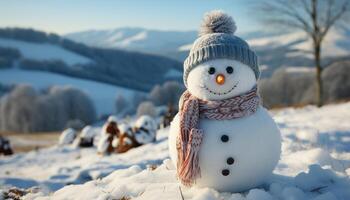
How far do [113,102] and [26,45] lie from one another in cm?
5644

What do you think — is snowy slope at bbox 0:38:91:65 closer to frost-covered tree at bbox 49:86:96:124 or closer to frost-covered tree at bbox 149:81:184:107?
frost-covered tree at bbox 149:81:184:107

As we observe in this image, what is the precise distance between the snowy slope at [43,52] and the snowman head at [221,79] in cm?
12371

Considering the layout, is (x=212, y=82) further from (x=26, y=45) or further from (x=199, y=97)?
(x=26, y=45)

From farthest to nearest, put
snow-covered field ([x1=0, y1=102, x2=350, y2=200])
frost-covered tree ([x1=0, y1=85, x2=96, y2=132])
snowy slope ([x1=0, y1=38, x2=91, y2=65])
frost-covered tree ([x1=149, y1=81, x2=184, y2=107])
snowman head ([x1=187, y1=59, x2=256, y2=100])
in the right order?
snowy slope ([x1=0, y1=38, x2=91, y2=65]) → frost-covered tree ([x1=149, y1=81, x2=184, y2=107]) → frost-covered tree ([x1=0, y1=85, x2=96, y2=132]) → snowman head ([x1=187, y1=59, x2=256, y2=100]) → snow-covered field ([x1=0, y1=102, x2=350, y2=200])

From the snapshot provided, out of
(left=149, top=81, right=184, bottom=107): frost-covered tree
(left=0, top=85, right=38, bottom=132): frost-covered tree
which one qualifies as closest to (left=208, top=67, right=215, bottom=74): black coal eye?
(left=0, top=85, right=38, bottom=132): frost-covered tree

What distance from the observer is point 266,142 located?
432 centimetres

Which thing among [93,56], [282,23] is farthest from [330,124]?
[93,56]

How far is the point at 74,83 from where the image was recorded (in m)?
104

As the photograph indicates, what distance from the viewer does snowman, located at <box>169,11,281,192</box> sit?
4191 mm

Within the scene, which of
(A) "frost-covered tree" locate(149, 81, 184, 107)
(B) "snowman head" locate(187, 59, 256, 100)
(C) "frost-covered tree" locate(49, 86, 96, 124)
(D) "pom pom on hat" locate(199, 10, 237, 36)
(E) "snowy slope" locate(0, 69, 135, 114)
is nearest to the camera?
(B) "snowman head" locate(187, 59, 256, 100)

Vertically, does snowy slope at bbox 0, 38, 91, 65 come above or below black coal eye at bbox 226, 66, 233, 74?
above

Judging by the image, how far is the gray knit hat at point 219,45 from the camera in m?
4.30

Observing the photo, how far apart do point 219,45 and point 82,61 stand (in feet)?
428

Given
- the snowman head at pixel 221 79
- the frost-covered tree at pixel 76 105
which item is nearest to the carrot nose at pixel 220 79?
the snowman head at pixel 221 79
